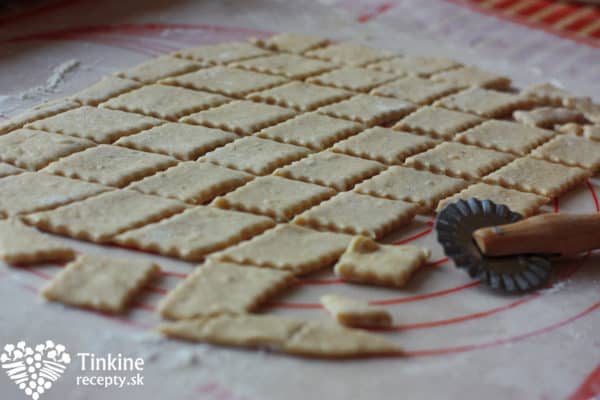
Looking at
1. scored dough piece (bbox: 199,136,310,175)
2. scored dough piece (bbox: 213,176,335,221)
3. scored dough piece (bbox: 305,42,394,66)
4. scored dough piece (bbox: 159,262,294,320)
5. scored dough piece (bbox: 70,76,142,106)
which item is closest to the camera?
scored dough piece (bbox: 159,262,294,320)

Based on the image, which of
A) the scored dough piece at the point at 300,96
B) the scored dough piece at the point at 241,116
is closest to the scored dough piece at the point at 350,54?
the scored dough piece at the point at 300,96

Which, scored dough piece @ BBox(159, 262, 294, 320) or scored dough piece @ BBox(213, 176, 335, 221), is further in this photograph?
scored dough piece @ BBox(213, 176, 335, 221)

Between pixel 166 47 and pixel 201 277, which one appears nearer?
pixel 201 277

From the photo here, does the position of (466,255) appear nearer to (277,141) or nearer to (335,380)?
(335,380)

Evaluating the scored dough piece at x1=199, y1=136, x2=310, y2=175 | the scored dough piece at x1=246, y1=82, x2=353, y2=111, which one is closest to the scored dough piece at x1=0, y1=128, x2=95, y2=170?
the scored dough piece at x1=199, y1=136, x2=310, y2=175

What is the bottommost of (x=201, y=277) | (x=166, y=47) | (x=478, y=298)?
(x=478, y=298)

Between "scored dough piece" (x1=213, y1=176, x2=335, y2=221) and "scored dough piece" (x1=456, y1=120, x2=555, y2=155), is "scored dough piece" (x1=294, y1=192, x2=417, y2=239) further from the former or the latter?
"scored dough piece" (x1=456, y1=120, x2=555, y2=155)

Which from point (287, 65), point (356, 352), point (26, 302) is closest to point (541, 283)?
point (356, 352)

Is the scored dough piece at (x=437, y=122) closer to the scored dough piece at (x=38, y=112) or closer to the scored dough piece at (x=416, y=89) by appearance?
the scored dough piece at (x=416, y=89)
